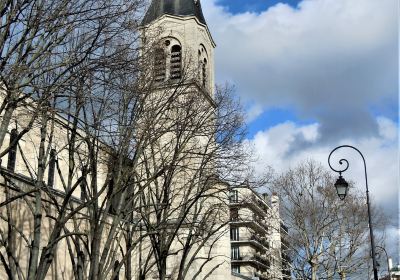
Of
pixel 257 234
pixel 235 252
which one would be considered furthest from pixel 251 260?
pixel 257 234

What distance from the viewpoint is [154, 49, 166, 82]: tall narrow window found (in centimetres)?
1658

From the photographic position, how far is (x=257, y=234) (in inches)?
1601

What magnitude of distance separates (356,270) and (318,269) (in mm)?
3446

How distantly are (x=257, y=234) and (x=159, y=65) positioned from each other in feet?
85.4

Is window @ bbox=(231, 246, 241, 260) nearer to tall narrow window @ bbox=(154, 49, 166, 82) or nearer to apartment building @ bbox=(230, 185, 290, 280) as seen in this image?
apartment building @ bbox=(230, 185, 290, 280)

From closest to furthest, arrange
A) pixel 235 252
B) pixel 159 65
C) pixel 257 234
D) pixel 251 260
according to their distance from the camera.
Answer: pixel 159 65
pixel 257 234
pixel 251 260
pixel 235 252

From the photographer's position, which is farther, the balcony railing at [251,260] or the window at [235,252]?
the window at [235,252]

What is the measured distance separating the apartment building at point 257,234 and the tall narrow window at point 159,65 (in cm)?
516

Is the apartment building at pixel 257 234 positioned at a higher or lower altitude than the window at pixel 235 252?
lower

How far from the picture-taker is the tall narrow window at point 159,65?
653 inches

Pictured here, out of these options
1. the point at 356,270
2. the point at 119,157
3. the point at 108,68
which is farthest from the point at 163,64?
the point at 356,270

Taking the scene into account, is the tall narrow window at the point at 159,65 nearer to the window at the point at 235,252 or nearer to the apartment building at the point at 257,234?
the apartment building at the point at 257,234

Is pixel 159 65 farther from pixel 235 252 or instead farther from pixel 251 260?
pixel 235 252

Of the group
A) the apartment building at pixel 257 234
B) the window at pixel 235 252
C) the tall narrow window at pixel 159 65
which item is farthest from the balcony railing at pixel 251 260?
the tall narrow window at pixel 159 65
